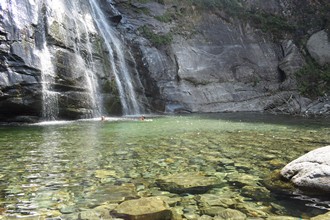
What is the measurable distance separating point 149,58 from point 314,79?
12610 mm

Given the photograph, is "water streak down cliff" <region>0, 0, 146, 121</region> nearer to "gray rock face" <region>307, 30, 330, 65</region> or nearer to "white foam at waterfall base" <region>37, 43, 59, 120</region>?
"white foam at waterfall base" <region>37, 43, 59, 120</region>

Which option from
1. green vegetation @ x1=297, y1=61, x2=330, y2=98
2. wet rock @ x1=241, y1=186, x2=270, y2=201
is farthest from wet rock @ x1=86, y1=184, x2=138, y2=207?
green vegetation @ x1=297, y1=61, x2=330, y2=98

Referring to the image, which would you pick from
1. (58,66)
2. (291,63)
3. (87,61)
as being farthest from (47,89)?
(291,63)

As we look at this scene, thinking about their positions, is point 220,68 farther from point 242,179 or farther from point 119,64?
point 242,179

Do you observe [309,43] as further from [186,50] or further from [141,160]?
[141,160]

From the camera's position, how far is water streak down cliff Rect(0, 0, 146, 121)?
14.7 metres

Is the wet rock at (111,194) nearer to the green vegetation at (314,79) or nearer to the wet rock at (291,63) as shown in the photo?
the green vegetation at (314,79)

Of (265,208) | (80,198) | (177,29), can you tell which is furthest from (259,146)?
(177,29)

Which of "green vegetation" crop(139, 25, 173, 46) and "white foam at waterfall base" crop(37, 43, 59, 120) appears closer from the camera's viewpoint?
"white foam at waterfall base" crop(37, 43, 59, 120)

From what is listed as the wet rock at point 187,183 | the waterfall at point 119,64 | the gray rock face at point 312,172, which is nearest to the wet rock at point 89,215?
the wet rock at point 187,183

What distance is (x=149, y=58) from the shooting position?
2380 cm

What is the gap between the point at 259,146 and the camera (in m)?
8.14

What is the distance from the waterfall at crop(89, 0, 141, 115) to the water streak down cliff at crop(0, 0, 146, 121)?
0.07 metres

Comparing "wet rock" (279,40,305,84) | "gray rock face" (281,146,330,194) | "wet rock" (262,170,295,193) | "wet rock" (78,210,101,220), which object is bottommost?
"wet rock" (78,210,101,220)
